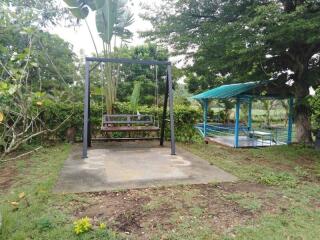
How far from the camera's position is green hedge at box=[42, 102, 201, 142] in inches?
335

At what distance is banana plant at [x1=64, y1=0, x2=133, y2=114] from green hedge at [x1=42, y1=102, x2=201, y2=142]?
0.51 m

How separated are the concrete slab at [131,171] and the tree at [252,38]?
306cm

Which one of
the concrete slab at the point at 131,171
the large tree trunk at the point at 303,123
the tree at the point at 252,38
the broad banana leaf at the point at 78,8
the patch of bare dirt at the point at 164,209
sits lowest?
the patch of bare dirt at the point at 164,209

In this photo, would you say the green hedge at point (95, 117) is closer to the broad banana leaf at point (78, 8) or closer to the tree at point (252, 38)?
the tree at point (252, 38)

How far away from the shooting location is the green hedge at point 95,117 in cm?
850

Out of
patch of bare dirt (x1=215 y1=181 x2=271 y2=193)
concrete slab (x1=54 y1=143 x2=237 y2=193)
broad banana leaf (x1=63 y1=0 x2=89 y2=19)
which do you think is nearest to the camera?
patch of bare dirt (x1=215 y1=181 x2=271 y2=193)

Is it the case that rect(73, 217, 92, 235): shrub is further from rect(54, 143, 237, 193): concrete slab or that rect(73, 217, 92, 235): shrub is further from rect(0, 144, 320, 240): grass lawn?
rect(54, 143, 237, 193): concrete slab

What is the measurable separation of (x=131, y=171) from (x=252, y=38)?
427 centimetres

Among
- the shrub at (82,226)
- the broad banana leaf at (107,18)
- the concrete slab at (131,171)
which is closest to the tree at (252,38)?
the broad banana leaf at (107,18)

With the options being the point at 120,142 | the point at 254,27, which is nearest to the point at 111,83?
the point at 120,142

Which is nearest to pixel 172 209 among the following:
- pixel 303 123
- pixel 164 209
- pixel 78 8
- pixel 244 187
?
pixel 164 209

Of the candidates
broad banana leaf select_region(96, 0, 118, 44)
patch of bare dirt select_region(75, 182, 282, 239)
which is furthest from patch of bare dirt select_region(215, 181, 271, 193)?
broad banana leaf select_region(96, 0, 118, 44)

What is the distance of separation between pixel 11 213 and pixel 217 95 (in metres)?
8.60

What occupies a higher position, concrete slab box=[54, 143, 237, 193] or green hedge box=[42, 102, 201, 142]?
green hedge box=[42, 102, 201, 142]
